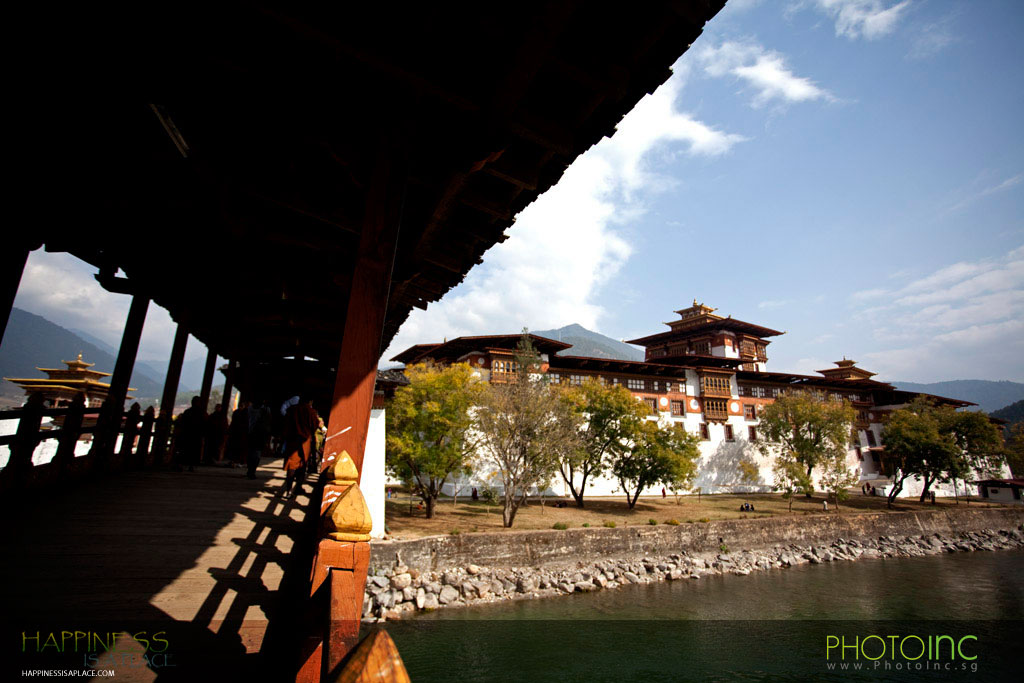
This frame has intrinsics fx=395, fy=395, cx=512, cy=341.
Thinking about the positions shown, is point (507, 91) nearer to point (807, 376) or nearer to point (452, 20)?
point (452, 20)

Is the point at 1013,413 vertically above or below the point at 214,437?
above

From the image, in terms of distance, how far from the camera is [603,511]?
27.0 meters

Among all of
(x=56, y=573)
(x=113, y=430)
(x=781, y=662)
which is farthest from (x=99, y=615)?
(x=781, y=662)

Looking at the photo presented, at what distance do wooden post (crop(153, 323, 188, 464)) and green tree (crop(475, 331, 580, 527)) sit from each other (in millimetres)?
14228

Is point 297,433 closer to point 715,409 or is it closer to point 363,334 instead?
point 363,334

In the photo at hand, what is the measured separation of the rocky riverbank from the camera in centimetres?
1552

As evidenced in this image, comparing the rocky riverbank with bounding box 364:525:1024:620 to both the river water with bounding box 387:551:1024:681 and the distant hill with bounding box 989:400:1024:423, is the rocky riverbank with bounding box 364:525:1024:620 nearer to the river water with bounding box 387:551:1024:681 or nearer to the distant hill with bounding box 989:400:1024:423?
the river water with bounding box 387:551:1024:681

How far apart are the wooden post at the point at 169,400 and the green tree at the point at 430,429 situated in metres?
11.0

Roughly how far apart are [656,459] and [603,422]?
171 inches

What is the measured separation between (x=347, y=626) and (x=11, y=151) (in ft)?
19.9

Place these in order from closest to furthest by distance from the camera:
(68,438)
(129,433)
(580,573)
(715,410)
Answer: (68,438), (129,433), (580,573), (715,410)

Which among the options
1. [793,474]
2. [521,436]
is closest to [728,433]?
[793,474]

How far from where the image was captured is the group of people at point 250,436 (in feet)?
19.6

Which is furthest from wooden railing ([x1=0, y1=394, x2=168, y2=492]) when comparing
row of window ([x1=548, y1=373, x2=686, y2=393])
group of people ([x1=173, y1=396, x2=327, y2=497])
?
row of window ([x1=548, y1=373, x2=686, y2=393])
